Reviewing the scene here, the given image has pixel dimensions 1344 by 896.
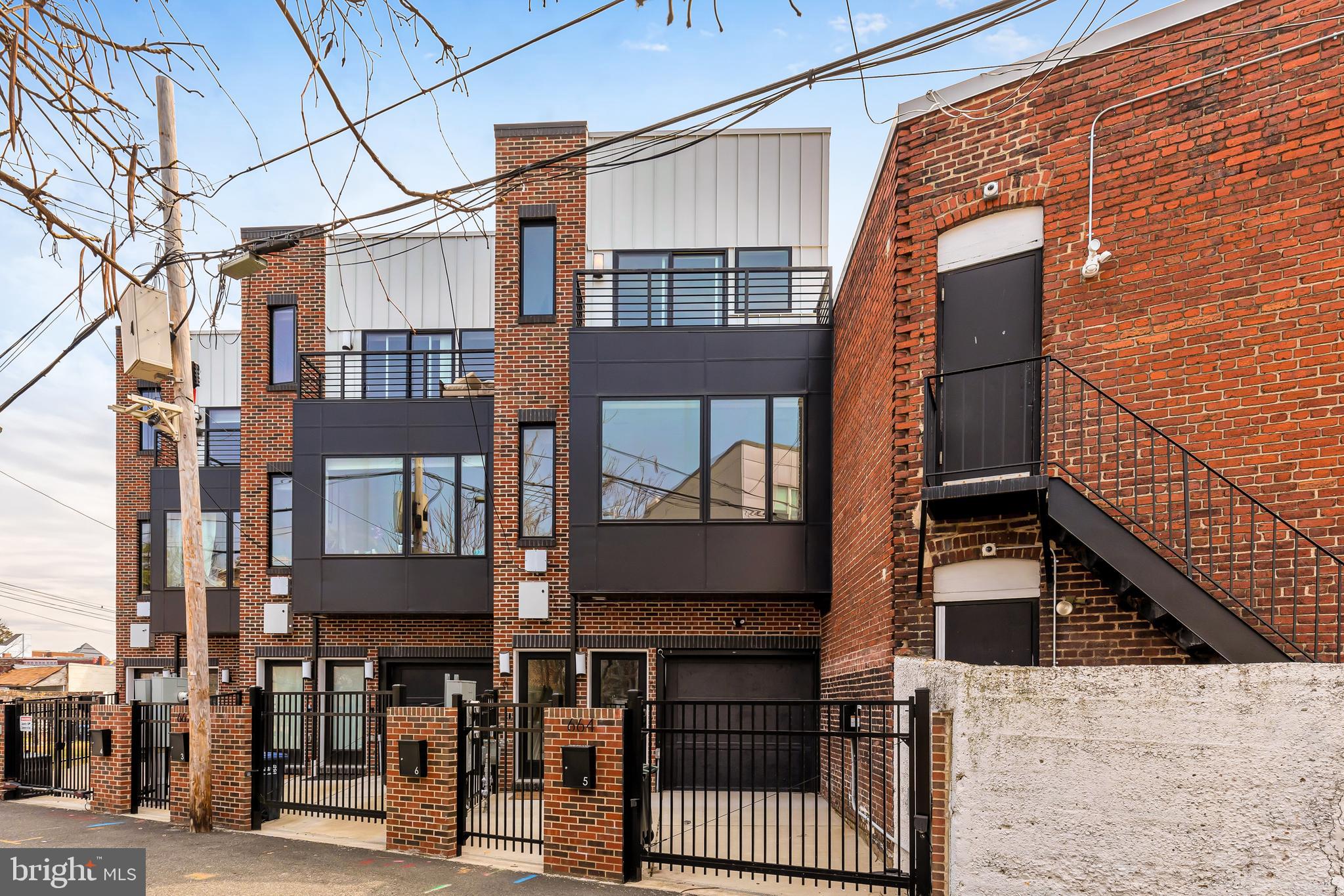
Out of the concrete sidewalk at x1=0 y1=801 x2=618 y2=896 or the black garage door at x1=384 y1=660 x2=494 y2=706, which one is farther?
the black garage door at x1=384 y1=660 x2=494 y2=706

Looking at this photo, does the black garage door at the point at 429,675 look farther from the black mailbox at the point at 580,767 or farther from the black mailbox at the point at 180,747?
the black mailbox at the point at 580,767

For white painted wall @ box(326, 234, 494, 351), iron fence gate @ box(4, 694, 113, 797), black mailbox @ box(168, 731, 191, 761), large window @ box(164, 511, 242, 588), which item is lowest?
iron fence gate @ box(4, 694, 113, 797)

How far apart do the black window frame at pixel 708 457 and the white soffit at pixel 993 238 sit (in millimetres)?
4287

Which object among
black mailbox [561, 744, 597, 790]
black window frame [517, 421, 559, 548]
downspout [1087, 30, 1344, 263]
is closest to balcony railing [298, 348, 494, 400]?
black window frame [517, 421, 559, 548]

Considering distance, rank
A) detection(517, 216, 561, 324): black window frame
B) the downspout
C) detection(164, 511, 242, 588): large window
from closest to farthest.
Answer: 1. the downspout
2. detection(517, 216, 561, 324): black window frame
3. detection(164, 511, 242, 588): large window

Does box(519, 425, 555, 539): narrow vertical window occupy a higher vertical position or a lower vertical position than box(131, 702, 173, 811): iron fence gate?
higher

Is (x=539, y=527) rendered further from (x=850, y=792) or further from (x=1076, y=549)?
(x=1076, y=549)

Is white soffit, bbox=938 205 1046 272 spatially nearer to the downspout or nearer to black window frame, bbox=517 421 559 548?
the downspout

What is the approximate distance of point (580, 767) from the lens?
816 cm

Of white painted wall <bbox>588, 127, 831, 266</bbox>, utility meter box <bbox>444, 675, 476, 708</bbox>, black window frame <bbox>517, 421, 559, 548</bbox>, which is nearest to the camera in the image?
utility meter box <bbox>444, 675, 476, 708</bbox>

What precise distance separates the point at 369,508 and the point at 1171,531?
12.4 m

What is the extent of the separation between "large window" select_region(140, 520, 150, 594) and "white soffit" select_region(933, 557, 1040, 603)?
1927 centimetres

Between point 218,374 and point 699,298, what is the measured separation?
14770 millimetres

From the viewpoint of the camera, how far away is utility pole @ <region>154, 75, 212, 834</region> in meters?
10.1
